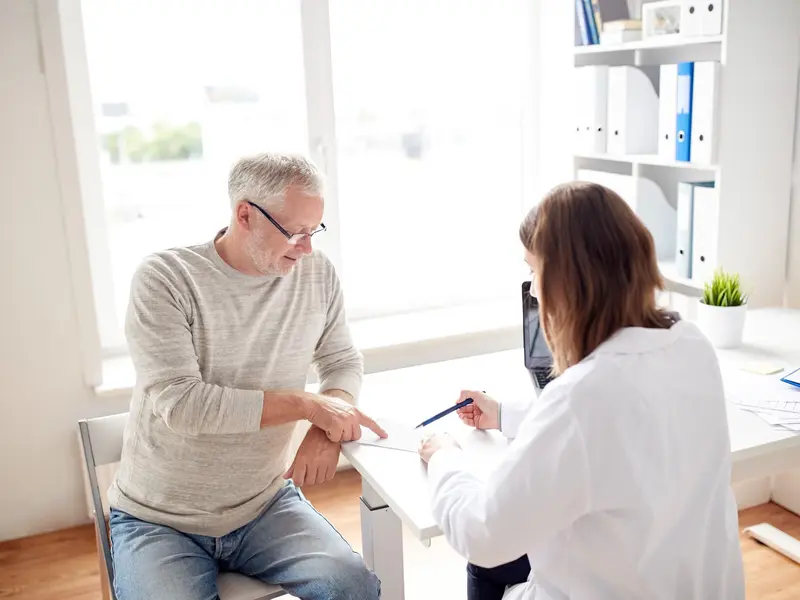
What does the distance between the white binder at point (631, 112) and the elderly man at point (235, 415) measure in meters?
1.50

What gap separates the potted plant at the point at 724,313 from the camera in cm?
225

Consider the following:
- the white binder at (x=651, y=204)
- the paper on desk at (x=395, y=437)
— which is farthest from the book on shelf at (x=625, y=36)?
the paper on desk at (x=395, y=437)

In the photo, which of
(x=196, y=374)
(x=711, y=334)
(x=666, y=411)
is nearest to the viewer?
(x=666, y=411)

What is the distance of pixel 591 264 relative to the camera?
3.84ft

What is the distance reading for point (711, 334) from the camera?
2.27 meters

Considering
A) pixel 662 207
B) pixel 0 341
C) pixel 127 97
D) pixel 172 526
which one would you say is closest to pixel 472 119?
pixel 662 207

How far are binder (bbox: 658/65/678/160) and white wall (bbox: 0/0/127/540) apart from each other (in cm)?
192

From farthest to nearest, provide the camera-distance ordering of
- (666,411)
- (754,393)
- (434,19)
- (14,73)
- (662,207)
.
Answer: (434,19), (662,207), (14,73), (754,393), (666,411)

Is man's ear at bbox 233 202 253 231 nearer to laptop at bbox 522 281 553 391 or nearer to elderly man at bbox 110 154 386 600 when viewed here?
elderly man at bbox 110 154 386 600

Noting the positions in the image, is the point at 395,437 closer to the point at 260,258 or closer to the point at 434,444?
the point at 434,444

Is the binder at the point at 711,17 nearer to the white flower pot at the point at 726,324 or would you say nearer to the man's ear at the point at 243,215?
the white flower pot at the point at 726,324

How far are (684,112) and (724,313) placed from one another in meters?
0.70

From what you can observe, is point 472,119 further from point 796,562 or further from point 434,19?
point 796,562

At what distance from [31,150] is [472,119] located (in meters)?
1.65
